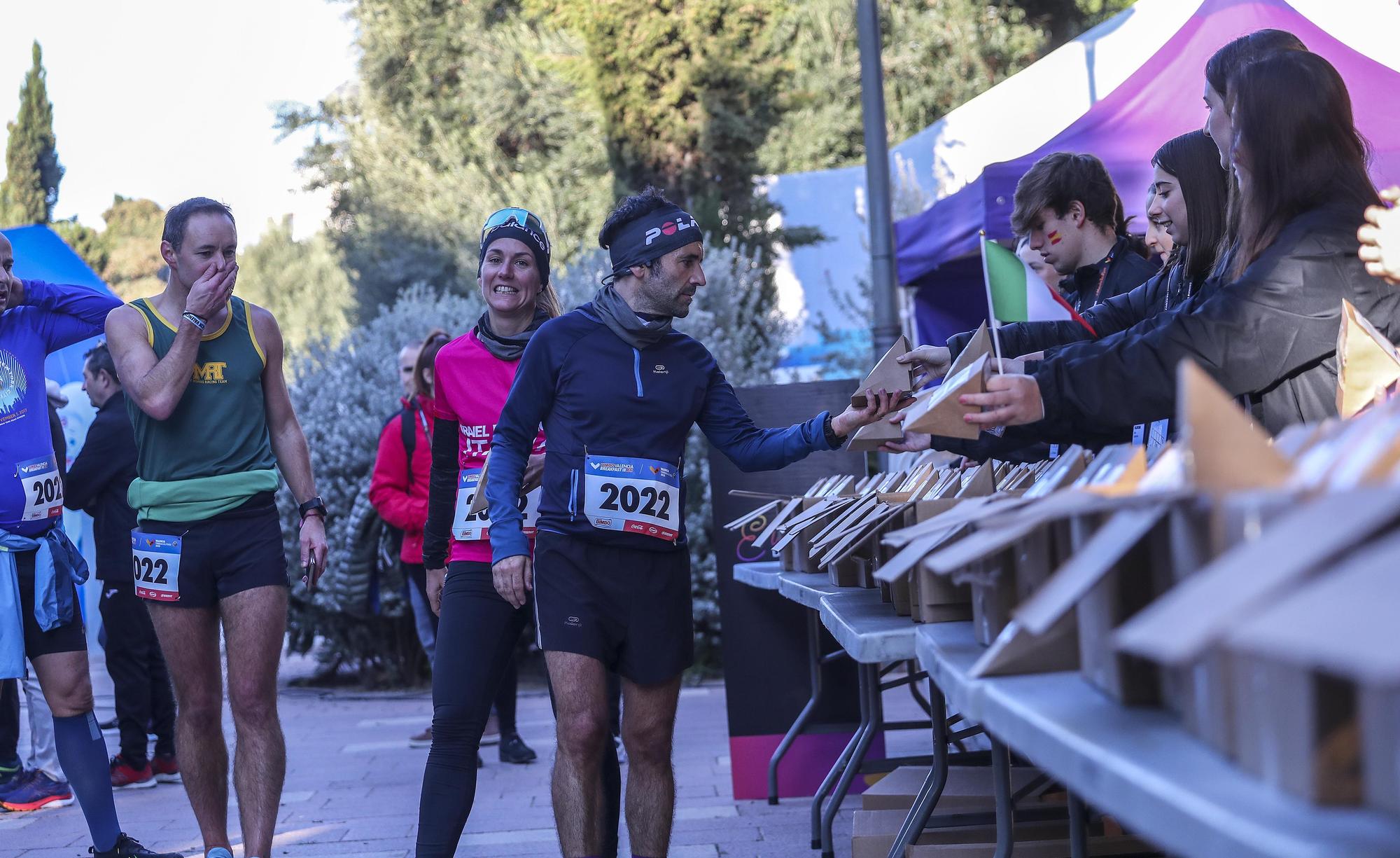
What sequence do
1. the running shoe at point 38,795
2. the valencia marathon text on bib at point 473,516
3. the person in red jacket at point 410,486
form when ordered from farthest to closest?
the person in red jacket at point 410,486
the running shoe at point 38,795
the valencia marathon text on bib at point 473,516

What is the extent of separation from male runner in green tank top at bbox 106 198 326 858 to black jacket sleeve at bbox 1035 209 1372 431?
2480 mm

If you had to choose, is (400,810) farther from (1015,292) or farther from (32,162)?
(32,162)

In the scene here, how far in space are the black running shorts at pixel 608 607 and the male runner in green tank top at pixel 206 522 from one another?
100cm

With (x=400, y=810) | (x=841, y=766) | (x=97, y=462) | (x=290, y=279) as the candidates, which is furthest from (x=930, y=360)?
(x=290, y=279)

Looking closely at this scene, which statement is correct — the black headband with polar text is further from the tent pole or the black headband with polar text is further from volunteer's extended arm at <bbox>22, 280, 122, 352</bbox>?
the tent pole

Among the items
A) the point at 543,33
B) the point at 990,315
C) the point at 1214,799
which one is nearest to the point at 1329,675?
the point at 1214,799

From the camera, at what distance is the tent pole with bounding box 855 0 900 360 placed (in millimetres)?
8336

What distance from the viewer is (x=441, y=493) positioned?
13.5ft

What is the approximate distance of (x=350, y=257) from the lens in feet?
98.3

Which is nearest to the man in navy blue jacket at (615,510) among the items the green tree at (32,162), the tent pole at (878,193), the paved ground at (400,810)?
the paved ground at (400,810)

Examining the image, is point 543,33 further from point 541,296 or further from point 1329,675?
point 1329,675

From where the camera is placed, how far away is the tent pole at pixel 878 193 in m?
8.34

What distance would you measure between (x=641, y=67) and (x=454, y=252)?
499 inches

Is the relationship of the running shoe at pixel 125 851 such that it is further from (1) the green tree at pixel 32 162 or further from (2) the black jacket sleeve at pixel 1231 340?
(1) the green tree at pixel 32 162
